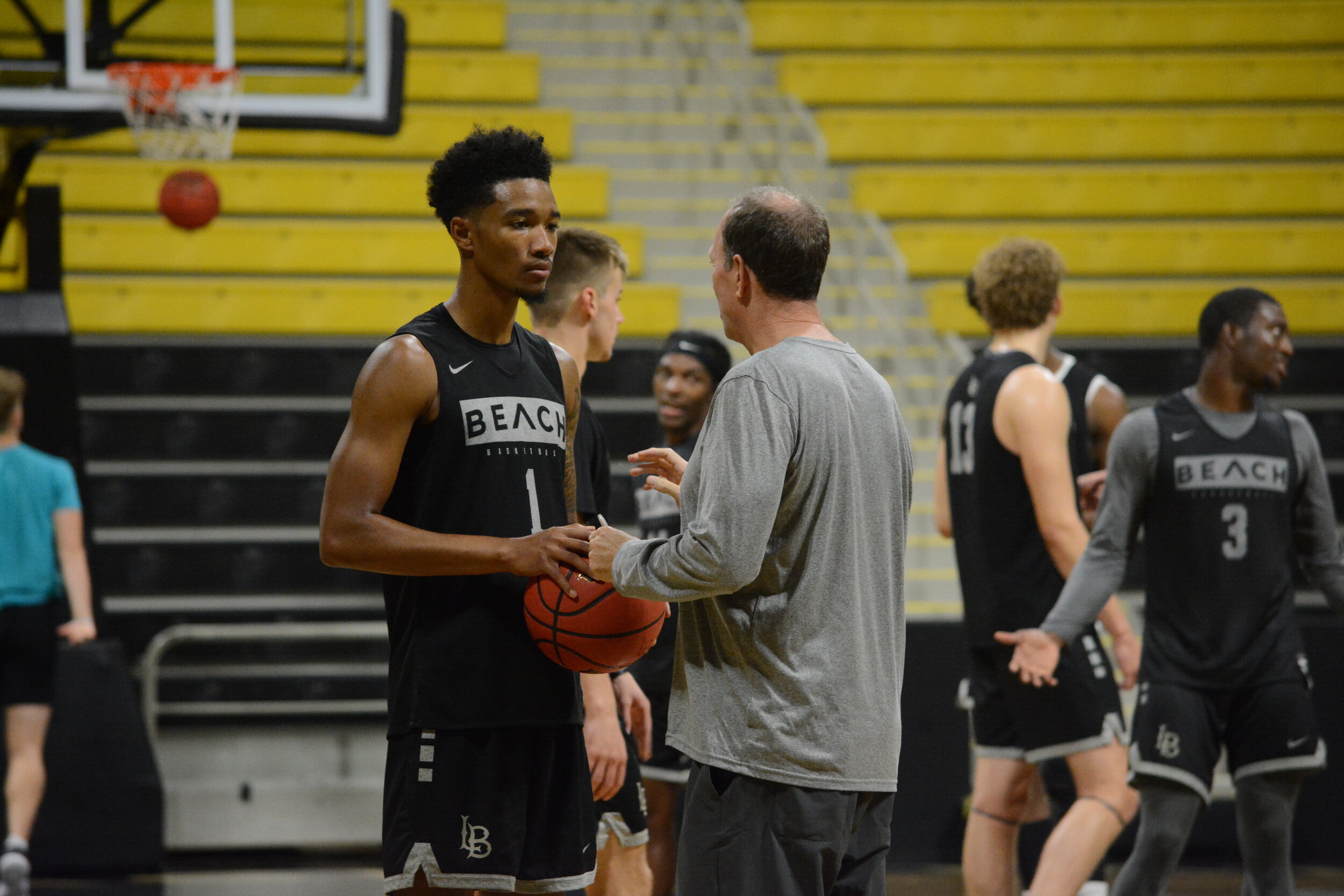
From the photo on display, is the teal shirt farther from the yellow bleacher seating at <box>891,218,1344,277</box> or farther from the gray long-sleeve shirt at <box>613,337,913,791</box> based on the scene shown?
the yellow bleacher seating at <box>891,218,1344,277</box>

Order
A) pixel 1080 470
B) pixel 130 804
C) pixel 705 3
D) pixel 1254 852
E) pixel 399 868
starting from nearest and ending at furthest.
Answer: pixel 399 868 → pixel 1254 852 → pixel 1080 470 → pixel 130 804 → pixel 705 3

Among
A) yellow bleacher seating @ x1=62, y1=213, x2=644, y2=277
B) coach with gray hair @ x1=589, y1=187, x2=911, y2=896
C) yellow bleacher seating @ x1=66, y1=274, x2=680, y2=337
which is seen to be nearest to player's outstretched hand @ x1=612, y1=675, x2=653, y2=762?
coach with gray hair @ x1=589, y1=187, x2=911, y2=896

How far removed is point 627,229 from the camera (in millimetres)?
9203

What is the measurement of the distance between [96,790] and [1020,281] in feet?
14.3

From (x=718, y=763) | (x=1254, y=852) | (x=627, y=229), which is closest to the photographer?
(x=718, y=763)

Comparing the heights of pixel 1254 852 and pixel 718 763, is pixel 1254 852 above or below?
below

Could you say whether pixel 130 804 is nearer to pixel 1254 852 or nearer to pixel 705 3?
pixel 1254 852

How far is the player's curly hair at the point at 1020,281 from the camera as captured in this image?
177 inches

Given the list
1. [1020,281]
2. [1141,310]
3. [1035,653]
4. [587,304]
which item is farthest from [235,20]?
[1035,653]

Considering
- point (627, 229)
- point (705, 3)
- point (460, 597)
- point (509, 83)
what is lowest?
point (460, 597)

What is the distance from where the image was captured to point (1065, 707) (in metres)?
4.23

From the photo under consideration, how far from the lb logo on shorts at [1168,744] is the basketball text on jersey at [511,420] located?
6.62 feet

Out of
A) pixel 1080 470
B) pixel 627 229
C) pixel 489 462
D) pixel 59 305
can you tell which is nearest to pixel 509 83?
pixel 627 229

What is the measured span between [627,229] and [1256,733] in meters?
5.82
